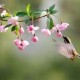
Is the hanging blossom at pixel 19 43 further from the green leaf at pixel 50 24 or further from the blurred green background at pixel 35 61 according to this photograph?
the blurred green background at pixel 35 61

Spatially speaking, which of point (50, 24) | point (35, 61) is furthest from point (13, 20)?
point (35, 61)

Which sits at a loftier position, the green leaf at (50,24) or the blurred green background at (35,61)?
the blurred green background at (35,61)

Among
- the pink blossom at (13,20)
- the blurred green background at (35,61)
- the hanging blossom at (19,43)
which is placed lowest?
the hanging blossom at (19,43)

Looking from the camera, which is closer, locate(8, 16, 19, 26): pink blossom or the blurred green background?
locate(8, 16, 19, 26): pink blossom

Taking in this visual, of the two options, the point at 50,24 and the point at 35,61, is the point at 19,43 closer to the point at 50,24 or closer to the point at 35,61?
the point at 50,24

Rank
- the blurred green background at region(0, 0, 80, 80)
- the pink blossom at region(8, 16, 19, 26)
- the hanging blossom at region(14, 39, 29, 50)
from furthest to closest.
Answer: the blurred green background at region(0, 0, 80, 80) → the hanging blossom at region(14, 39, 29, 50) → the pink blossom at region(8, 16, 19, 26)

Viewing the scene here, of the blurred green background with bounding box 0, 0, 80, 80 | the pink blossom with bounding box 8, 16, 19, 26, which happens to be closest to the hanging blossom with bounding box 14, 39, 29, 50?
the pink blossom with bounding box 8, 16, 19, 26

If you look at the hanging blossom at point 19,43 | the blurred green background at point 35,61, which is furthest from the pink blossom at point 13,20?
the blurred green background at point 35,61

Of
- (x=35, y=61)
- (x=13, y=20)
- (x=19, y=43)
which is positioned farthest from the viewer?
(x=35, y=61)

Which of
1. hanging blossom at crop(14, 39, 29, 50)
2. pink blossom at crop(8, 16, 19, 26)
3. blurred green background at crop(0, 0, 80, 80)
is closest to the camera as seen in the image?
pink blossom at crop(8, 16, 19, 26)

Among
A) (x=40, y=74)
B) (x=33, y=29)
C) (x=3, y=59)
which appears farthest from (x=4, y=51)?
(x=33, y=29)

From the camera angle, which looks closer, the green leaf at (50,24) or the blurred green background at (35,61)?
the green leaf at (50,24)

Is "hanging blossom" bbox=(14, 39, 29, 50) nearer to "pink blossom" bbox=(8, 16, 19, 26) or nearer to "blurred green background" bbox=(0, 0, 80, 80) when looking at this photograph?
"pink blossom" bbox=(8, 16, 19, 26)
